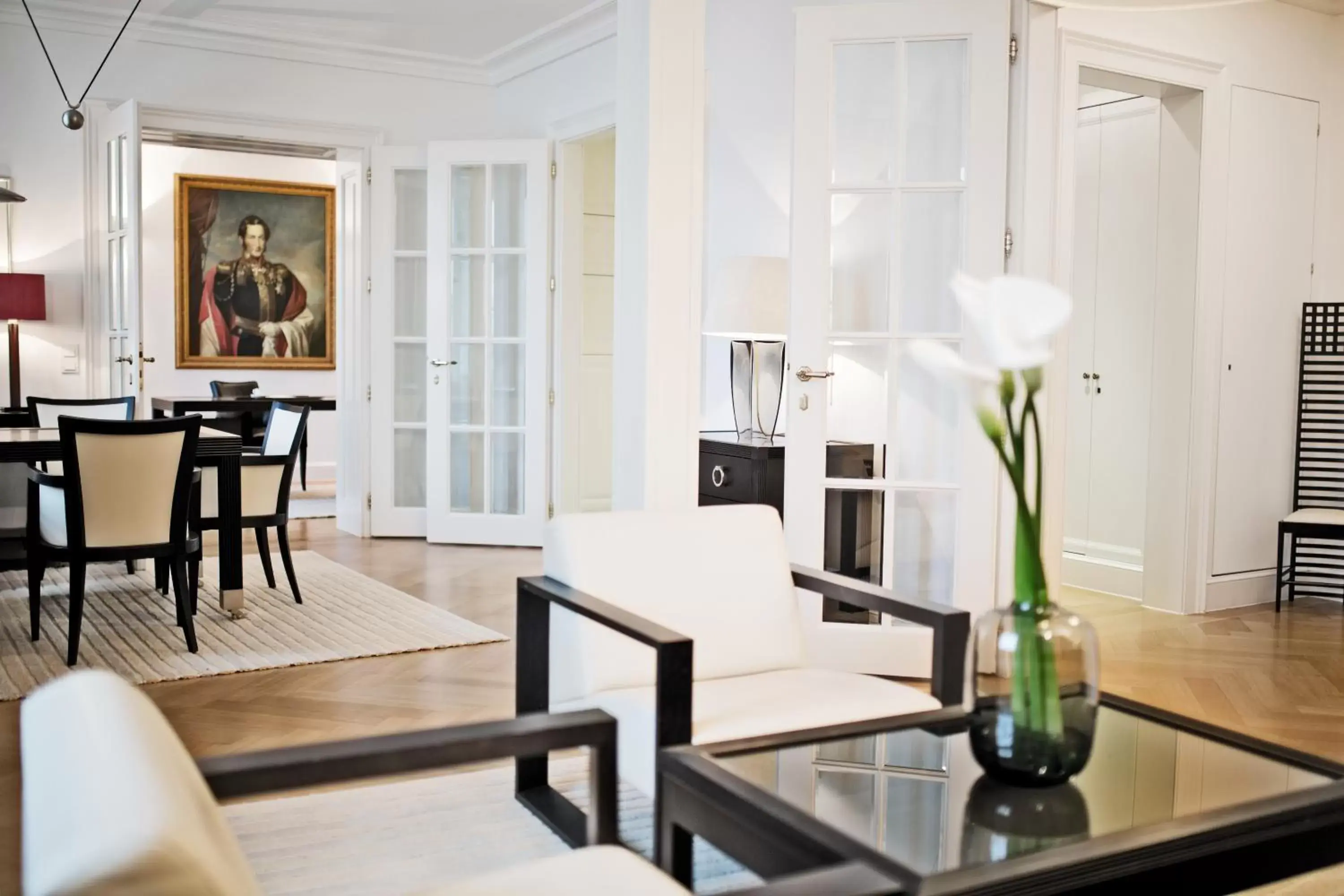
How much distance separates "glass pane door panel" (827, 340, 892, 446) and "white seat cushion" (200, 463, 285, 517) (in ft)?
7.92

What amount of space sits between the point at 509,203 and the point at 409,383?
1.28 metres

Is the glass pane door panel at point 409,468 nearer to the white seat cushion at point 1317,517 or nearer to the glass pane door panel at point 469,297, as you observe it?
the glass pane door panel at point 469,297

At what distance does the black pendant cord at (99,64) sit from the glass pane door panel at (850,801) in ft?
19.9

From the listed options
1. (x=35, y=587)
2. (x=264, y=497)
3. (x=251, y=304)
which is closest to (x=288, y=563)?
(x=264, y=497)

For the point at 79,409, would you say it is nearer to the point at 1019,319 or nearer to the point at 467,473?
the point at 467,473

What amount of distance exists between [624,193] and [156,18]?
14.6ft

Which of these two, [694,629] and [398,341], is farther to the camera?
[398,341]

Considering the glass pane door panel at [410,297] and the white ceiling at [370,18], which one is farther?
the glass pane door panel at [410,297]

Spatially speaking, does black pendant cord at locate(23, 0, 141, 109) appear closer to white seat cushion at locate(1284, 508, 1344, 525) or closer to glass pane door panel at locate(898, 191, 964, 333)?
glass pane door panel at locate(898, 191, 964, 333)

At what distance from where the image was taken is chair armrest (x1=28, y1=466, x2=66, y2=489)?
4.45 m

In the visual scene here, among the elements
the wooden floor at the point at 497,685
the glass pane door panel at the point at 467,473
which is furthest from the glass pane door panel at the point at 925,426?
the glass pane door panel at the point at 467,473

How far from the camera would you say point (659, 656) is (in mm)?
2170

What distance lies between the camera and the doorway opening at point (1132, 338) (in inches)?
219

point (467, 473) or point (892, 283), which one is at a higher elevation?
point (892, 283)
